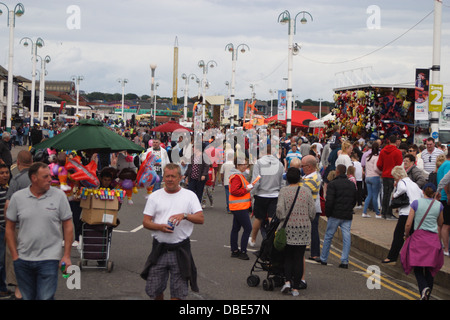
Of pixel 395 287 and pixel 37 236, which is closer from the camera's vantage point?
pixel 37 236

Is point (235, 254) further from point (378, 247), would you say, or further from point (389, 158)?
point (389, 158)

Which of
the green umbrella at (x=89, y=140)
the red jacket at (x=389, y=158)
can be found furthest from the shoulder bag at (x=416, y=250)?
the red jacket at (x=389, y=158)

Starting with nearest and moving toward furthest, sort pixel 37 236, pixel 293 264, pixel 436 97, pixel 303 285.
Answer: pixel 37 236 → pixel 293 264 → pixel 303 285 → pixel 436 97

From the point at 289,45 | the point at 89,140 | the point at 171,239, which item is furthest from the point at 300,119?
the point at 171,239

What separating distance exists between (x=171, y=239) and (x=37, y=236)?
135 centimetres

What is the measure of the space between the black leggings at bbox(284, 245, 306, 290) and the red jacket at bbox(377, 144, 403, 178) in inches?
297

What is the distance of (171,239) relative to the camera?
6699 mm

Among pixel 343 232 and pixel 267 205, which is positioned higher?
pixel 267 205

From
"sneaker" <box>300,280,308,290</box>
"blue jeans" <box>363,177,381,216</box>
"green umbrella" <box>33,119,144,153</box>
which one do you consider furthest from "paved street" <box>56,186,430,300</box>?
"blue jeans" <box>363,177,381,216</box>

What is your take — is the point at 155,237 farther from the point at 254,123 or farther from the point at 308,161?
the point at 254,123

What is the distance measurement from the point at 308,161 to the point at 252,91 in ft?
256

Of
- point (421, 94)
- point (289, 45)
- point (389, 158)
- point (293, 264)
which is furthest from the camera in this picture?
point (289, 45)

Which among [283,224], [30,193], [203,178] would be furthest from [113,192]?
[203,178]

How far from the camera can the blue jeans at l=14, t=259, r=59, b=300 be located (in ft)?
19.9
